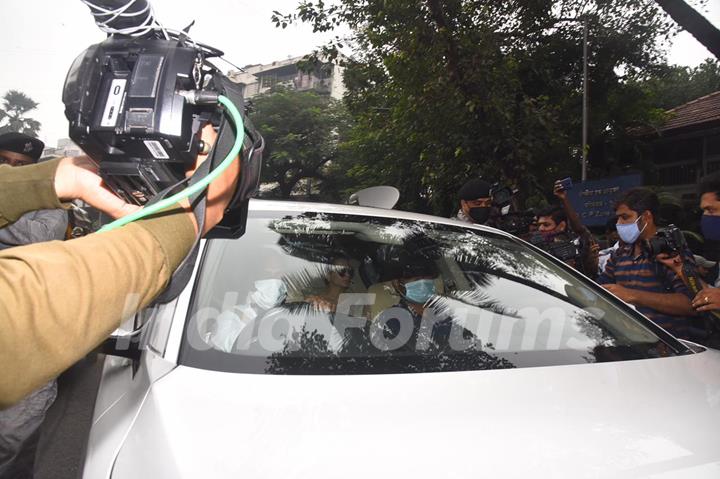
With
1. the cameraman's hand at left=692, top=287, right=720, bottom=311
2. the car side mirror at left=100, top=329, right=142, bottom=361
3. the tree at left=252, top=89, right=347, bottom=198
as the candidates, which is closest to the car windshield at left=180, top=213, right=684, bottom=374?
the car side mirror at left=100, top=329, right=142, bottom=361

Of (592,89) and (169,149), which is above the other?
(592,89)

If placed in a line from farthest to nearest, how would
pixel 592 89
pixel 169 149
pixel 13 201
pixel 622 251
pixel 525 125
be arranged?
pixel 592 89 → pixel 525 125 → pixel 622 251 → pixel 13 201 → pixel 169 149

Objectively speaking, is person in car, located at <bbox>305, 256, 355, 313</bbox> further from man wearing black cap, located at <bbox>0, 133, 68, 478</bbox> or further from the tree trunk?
the tree trunk

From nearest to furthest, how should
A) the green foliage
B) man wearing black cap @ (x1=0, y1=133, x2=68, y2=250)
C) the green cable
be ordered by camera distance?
the green cable
man wearing black cap @ (x1=0, y1=133, x2=68, y2=250)
the green foliage

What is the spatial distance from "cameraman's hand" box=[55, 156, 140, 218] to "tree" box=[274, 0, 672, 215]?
5867mm

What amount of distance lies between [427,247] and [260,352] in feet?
2.96

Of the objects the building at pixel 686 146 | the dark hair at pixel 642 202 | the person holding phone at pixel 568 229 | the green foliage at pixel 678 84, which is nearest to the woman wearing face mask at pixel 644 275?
the dark hair at pixel 642 202

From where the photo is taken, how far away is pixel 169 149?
759mm

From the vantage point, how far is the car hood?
0.93 metres

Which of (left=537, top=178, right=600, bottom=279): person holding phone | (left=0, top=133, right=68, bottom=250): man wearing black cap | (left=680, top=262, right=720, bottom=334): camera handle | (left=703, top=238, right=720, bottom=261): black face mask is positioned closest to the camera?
(left=0, top=133, right=68, bottom=250): man wearing black cap

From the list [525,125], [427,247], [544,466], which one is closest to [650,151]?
[525,125]

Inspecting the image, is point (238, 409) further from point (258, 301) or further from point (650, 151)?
point (650, 151)

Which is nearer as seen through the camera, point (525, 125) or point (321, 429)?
point (321, 429)

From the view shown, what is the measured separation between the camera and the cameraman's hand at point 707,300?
2229mm
